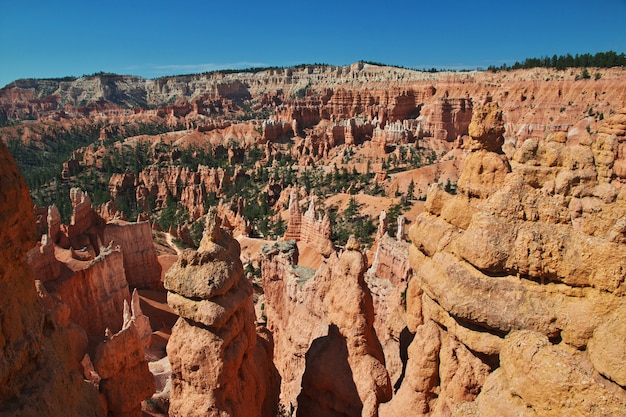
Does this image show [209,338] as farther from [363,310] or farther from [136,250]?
[136,250]

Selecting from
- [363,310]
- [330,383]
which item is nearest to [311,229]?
[363,310]

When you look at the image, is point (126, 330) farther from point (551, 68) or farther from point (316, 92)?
point (316, 92)

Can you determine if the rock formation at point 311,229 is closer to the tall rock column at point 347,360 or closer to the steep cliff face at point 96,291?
the steep cliff face at point 96,291

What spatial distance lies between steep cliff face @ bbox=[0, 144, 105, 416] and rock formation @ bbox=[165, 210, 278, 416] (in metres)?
1.97

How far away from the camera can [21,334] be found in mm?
4609

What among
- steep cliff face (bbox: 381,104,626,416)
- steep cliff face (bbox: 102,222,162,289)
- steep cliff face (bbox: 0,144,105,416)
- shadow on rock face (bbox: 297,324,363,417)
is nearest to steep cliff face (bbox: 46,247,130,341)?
steep cliff face (bbox: 102,222,162,289)

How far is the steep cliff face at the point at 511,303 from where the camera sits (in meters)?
4.45

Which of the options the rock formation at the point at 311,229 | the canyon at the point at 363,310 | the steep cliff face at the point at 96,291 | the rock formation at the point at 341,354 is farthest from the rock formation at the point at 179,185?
the rock formation at the point at 341,354

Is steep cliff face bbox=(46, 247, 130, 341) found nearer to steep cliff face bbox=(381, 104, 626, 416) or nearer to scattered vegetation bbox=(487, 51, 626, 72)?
steep cliff face bbox=(381, 104, 626, 416)

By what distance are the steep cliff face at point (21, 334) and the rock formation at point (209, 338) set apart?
6.46ft

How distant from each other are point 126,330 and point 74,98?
677 feet

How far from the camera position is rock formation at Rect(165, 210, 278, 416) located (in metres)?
6.91

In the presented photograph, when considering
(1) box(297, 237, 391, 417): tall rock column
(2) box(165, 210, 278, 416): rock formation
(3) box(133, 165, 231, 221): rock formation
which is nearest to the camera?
(2) box(165, 210, 278, 416): rock formation

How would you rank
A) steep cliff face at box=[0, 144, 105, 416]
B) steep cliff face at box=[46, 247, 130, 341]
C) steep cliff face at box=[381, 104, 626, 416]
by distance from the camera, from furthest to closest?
steep cliff face at box=[46, 247, 130, 341] → steep cliff face at box=[381, 104, 626, 416] → steep cliff face at box=[0, 144, 105, 416]
